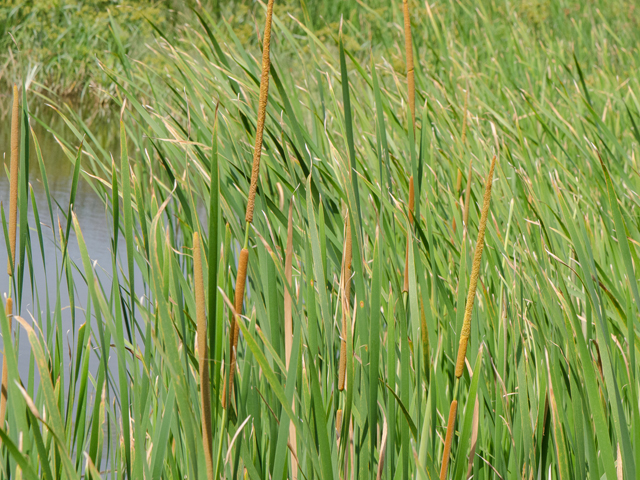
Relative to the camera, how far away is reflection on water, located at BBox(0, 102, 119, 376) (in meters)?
1.24

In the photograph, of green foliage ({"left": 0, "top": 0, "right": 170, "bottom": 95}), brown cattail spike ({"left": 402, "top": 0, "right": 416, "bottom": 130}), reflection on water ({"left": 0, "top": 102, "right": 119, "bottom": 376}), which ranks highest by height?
green foliage ({"left": 0, "top": 0, "right": 170, "bottom": 95})

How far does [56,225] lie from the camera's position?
1.72 metres

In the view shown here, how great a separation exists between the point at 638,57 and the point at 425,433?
355cm

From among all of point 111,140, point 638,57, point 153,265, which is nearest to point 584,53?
point 638,57

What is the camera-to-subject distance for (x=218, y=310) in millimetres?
464

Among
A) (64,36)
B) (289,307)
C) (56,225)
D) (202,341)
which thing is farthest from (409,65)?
(64,36)

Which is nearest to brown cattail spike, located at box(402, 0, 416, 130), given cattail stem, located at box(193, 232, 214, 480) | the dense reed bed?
the dense reed bed

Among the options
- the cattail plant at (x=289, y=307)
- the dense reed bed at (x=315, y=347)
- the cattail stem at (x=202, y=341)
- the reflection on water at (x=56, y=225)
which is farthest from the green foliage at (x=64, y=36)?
the cattail stem at (x=202, y=341)

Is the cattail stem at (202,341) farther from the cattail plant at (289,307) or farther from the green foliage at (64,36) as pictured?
the green foliage at (64,36)

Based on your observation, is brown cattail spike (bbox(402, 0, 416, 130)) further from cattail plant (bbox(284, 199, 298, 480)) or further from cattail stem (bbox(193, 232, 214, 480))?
cattail stem (bbox(193, 232, 214, 480))

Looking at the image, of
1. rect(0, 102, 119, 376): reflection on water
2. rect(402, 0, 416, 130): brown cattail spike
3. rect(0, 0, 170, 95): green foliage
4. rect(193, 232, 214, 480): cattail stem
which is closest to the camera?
rect(193, 232, 214, 480): cattail stem

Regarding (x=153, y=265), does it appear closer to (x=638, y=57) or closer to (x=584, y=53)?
(x=638, y=57)

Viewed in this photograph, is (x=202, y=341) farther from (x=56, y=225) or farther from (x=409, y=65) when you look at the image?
(x=56, y=225)

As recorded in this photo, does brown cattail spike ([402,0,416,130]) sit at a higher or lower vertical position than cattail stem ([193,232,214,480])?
higher
